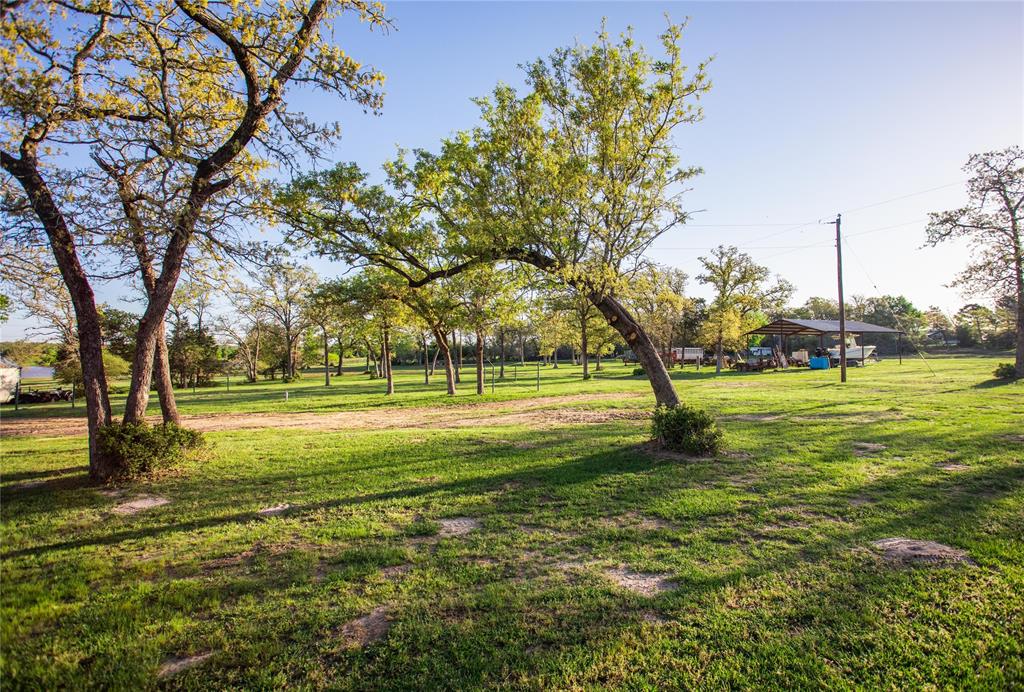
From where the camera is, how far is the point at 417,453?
31.2ft

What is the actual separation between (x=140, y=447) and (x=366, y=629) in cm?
673

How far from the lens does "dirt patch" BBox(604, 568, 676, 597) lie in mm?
3746

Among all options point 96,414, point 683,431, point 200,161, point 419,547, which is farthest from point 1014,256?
point 96,414

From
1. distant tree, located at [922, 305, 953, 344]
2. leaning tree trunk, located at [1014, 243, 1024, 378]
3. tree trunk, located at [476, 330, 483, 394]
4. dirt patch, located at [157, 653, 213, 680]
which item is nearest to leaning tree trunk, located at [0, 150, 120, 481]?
dirt patch, located at [157, 653, 213, 680]

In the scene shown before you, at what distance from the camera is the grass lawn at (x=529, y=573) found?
285cm

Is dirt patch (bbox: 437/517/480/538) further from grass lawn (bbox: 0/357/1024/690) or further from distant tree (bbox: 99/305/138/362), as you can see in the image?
distant tree (bbox: 99/305/138/362)

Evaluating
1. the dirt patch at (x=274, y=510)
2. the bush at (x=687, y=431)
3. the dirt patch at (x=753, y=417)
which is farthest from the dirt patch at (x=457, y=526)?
the dirt patch at (x=753, y=417)

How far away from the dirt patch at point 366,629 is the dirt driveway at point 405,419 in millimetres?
9525

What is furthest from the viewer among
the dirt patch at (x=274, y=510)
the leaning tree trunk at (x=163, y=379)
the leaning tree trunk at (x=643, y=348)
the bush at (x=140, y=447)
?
the leaning tree trunk at (x=163, y=379)

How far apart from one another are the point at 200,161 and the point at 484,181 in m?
5.01

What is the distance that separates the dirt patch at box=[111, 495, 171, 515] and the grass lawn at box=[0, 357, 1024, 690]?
17 centimetres

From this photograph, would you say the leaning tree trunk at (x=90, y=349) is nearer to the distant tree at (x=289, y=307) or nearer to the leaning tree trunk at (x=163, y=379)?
the leaning tree trunk at (x=163, y=379)

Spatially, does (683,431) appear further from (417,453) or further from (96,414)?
(96,414)

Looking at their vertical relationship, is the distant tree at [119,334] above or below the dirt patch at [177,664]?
above
